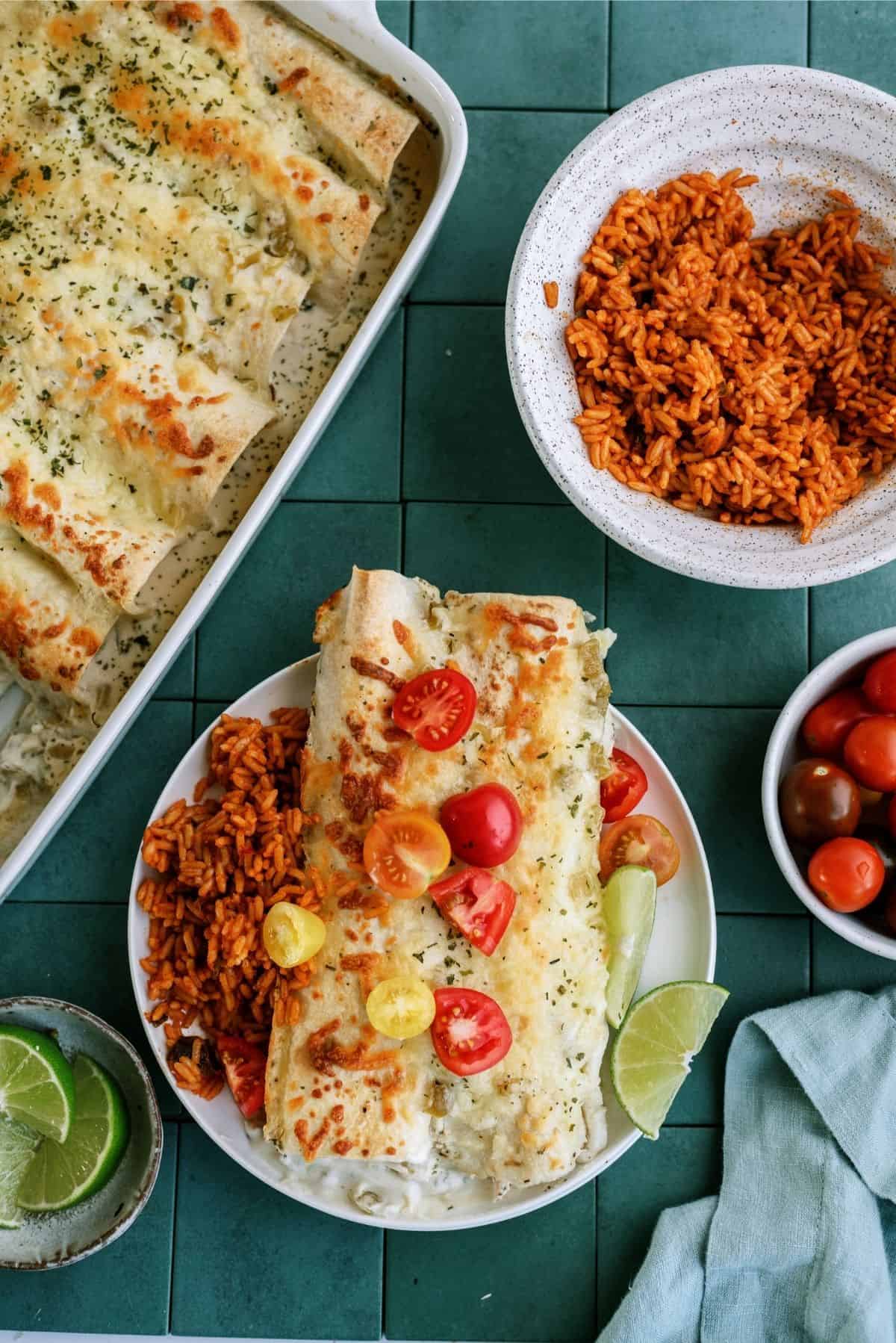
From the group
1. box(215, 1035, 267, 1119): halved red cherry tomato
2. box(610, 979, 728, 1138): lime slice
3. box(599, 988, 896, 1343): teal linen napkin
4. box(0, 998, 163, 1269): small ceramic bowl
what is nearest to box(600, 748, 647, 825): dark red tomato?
box(610, 979, 728, 1138): lime slice

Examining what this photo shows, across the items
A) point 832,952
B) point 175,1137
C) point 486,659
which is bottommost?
point 175,1137

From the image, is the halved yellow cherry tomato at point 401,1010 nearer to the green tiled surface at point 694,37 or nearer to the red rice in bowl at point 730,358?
the red rice in bowl at point 730,358

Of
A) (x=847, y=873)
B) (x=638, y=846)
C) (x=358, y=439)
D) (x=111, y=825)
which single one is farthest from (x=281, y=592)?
(x=847, y=873)

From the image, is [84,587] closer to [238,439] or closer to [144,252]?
[238,439]

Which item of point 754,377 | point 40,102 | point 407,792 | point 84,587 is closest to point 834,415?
point 754,377

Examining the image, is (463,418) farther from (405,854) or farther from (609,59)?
(405,854)

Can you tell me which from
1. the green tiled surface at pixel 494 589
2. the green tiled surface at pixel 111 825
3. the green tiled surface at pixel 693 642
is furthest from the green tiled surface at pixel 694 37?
the green tiled surface at pixel 111 825

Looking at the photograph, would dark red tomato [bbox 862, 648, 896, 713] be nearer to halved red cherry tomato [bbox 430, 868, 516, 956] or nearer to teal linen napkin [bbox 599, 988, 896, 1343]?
teal linen napkin [bbox 599, 988, 896, 1343]
